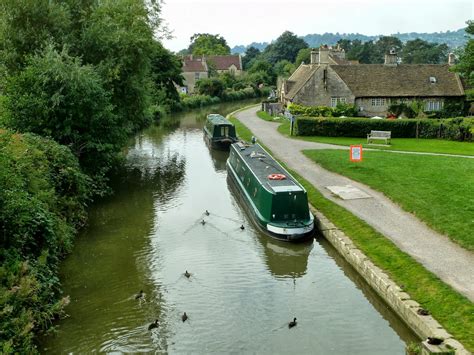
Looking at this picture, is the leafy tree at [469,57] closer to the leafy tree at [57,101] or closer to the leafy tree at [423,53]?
the leafy tree at [57,101]

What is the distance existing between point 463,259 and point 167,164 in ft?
65.5

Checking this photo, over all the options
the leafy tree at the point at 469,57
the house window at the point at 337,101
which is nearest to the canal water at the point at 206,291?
the leafy tree at the point at 469,57

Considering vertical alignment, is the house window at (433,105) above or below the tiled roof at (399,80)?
below

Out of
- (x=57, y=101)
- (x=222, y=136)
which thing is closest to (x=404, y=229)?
(x=57, y=101)

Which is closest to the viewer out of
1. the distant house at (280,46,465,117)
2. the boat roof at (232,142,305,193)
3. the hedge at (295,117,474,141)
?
the boat roof at (232,142,305,193)

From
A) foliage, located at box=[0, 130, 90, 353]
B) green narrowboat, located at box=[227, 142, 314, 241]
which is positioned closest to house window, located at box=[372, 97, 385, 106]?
green narrowboat, located at box=[227, 142, 314, 241]

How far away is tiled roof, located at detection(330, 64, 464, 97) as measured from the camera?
147ft

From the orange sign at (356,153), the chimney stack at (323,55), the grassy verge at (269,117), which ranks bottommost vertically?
the orange sign at (356,153)

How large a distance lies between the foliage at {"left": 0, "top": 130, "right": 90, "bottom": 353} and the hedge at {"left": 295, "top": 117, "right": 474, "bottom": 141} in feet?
72.0

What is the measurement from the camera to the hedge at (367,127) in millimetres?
36438

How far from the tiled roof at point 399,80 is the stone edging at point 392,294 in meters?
30.0

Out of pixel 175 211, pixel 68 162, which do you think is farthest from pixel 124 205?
pixel 68 162

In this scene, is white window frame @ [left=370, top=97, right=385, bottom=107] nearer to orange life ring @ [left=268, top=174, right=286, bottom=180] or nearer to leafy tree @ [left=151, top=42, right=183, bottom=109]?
leafy tree @ [left=151, top=42, right=183, bottom=109]

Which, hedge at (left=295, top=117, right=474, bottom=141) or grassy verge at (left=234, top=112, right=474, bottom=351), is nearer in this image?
grassy verge at (left=234, top=112, right=474, bottom=351)
